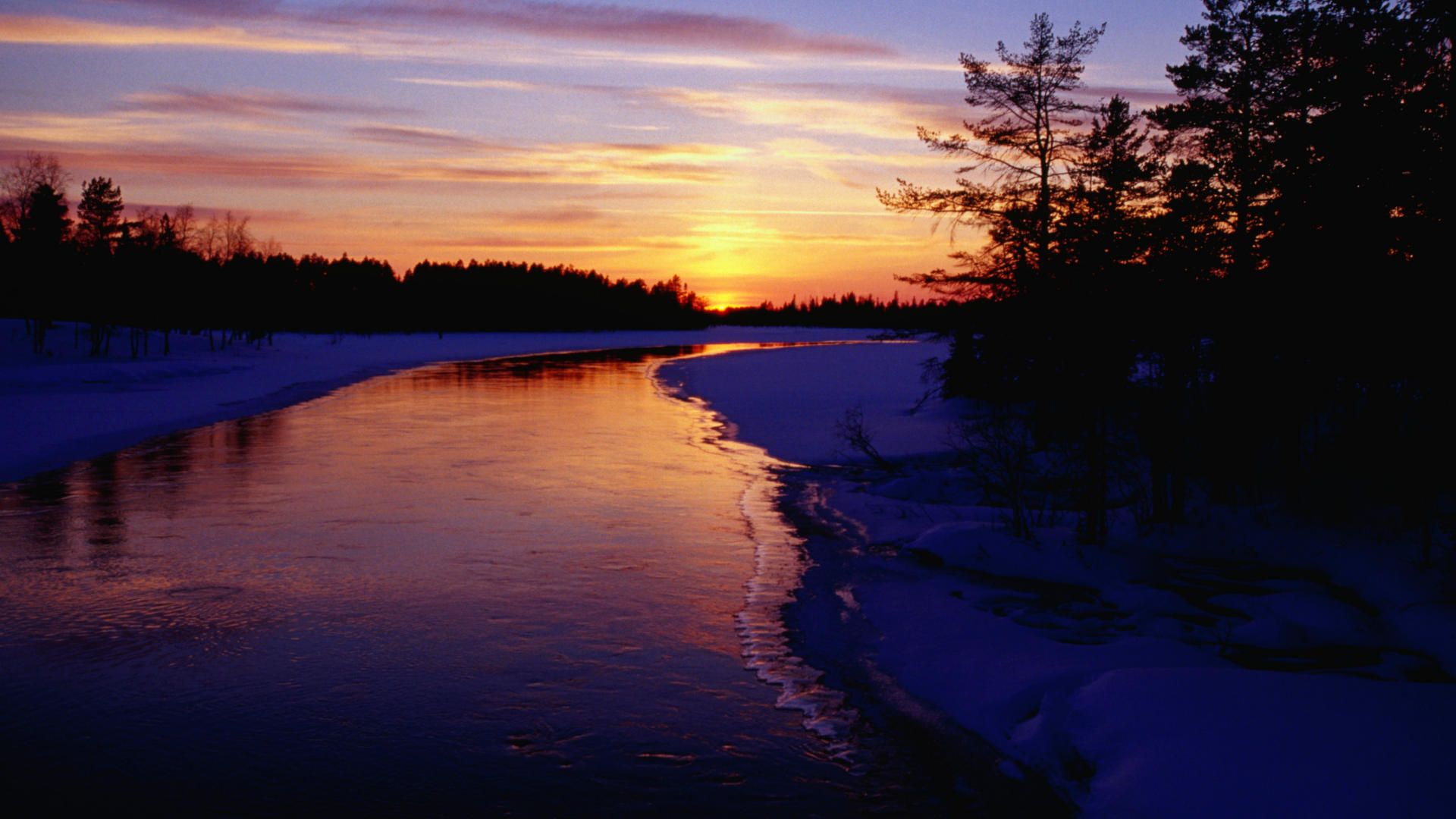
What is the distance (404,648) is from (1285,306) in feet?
30.2

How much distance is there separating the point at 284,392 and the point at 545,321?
434ft

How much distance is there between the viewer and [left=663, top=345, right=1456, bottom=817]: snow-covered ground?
4891 mm

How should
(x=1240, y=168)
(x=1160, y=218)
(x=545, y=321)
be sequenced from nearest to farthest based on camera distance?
(x=1160, y=218)
(x=1240, y=168)
(x=545, y=321)

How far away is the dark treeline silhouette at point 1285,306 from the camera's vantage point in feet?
28.3

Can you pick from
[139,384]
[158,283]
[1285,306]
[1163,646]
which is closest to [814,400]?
[1285,306]

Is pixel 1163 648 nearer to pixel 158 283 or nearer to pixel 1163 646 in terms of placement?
pixel 1163 646

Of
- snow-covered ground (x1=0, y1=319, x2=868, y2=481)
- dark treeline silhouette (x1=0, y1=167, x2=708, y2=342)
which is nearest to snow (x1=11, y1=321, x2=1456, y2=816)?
snow-covered ground (x1=0, y1=319, x2=868, y2=481)

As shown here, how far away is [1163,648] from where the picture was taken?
24.1ft

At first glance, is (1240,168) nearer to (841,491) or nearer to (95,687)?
(841,491)

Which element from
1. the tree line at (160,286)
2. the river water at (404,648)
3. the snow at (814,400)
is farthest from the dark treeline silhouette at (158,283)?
the river water at (404,648)

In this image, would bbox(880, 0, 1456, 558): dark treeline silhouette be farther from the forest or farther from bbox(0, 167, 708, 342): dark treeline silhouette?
bbox(0, 167, 708, 342): dark treeline silhouette

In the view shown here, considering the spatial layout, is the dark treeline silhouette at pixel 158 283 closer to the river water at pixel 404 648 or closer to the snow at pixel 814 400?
the snow at pixel 814 400

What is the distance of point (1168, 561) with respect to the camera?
10.3m

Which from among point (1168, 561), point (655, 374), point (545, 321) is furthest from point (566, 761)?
point (545, 321)
